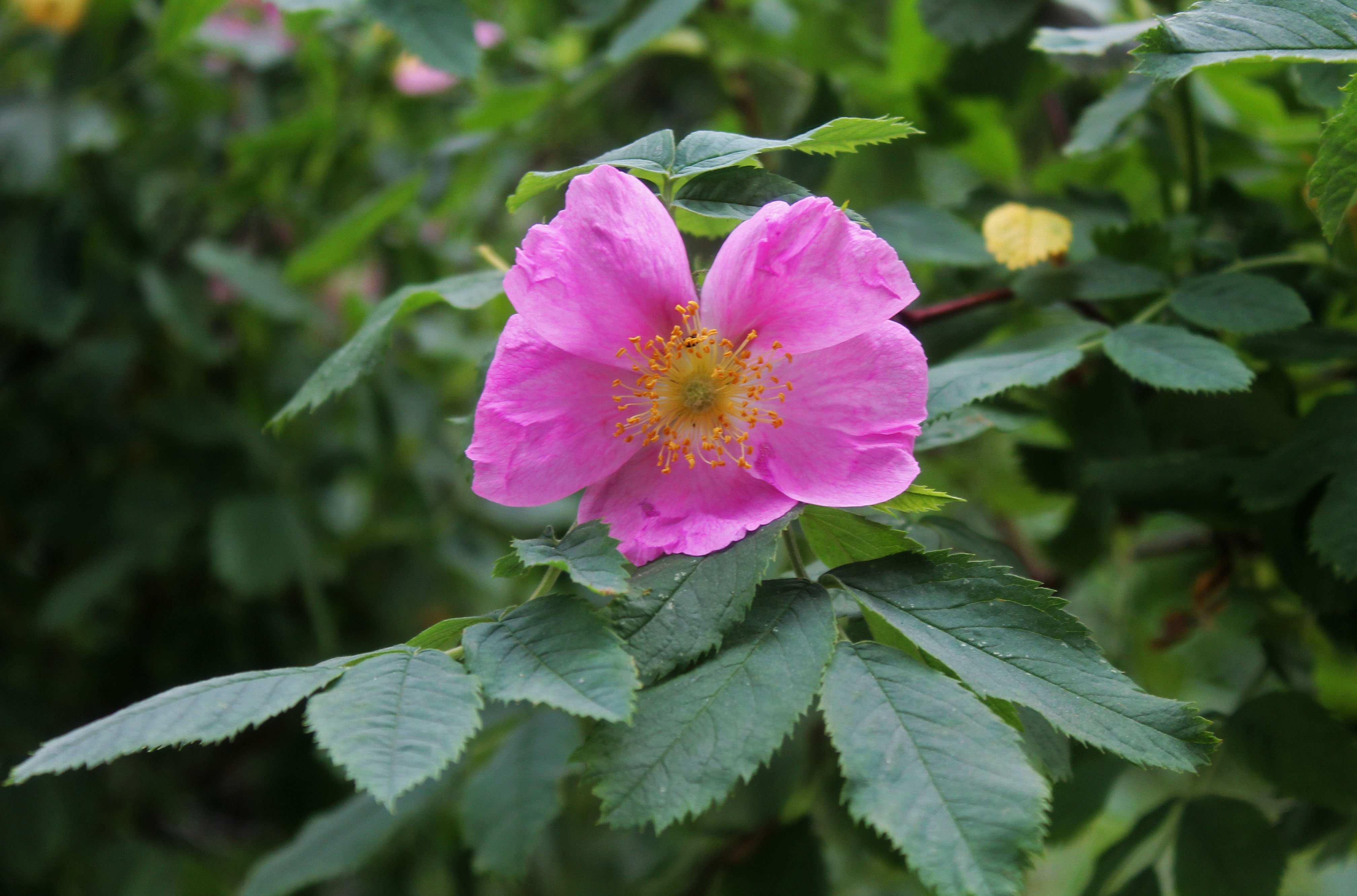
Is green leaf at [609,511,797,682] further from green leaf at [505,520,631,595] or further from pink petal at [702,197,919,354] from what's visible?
pink petal at [702,197,919,354]

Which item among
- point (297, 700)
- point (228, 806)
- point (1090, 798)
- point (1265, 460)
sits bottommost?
point (228, 806)

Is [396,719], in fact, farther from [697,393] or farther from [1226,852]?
[1226,852]

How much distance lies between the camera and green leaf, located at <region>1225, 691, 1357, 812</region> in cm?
61

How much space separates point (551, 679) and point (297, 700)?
0.35 ft

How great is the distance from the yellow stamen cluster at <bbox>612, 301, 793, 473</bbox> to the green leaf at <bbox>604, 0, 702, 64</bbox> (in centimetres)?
36

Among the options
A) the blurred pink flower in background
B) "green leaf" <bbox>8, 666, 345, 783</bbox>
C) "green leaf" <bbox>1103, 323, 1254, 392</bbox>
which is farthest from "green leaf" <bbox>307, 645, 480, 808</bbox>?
the blurred pink flower in background

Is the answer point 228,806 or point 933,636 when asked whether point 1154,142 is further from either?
point 228,806

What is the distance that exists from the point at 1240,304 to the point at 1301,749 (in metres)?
0.28

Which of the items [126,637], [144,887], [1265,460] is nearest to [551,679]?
[1265,460]

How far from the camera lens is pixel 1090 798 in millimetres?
758

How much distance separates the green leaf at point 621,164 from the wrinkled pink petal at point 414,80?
91 centimetres

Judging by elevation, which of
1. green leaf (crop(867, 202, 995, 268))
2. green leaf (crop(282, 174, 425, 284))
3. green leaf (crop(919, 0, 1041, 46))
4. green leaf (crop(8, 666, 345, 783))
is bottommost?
green leaf (crop(282, 174, 425, 284))

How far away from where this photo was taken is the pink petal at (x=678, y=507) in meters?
0.51

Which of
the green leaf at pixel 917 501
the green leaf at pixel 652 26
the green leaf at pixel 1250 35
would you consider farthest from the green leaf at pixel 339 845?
the green leaf at pixel 1250 35
